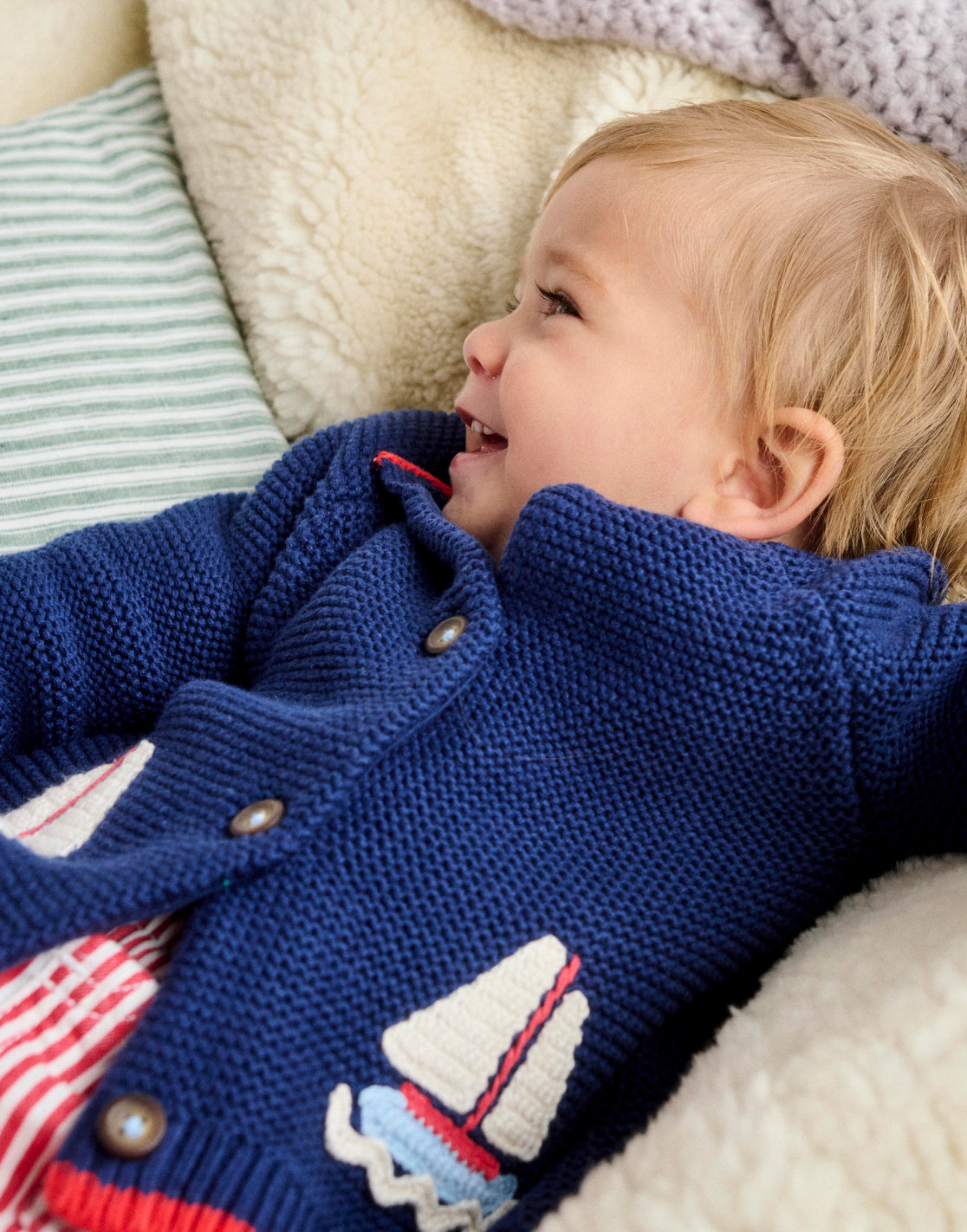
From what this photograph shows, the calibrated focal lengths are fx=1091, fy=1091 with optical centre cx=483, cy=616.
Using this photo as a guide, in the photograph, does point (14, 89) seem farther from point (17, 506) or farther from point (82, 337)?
point (17, 506)

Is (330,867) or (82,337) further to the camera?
(82,337)

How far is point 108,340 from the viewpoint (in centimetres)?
115

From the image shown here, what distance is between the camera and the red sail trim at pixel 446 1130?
74cm

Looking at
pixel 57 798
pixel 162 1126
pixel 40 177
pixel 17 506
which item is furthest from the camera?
pixel 40 177

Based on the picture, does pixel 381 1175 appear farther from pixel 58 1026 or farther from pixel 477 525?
pixel 477 525

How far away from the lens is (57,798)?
3.01ft

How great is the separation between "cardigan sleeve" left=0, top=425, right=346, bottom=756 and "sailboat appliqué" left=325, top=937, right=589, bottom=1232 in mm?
412

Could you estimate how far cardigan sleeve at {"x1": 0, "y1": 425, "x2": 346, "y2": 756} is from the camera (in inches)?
37.3

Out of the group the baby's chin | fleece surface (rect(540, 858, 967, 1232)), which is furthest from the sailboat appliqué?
the baby's chin

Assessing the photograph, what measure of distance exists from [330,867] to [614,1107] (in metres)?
0.27

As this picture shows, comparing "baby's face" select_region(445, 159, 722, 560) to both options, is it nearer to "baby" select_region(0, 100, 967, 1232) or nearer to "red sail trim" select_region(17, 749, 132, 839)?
"baby" select_region(0, 100, 967, 1232)

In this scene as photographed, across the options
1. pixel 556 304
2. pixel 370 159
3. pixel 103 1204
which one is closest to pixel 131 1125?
pixel 103 1204

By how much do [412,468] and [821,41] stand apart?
60 centimetres

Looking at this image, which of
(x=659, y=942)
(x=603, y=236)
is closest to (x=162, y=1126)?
(x=659, y=942)
